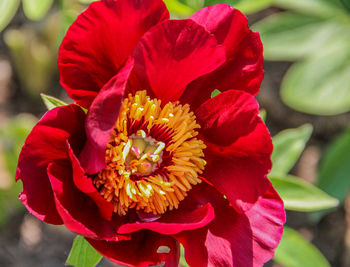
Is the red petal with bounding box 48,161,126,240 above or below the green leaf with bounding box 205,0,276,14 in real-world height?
below

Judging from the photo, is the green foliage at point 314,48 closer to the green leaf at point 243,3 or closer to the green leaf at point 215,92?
the green leaf at point 243,3

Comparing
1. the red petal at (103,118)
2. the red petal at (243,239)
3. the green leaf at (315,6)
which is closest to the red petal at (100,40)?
the red petal at (103,118)

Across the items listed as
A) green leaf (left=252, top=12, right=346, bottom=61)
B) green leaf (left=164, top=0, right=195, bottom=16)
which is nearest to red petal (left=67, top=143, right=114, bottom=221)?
green leaf (left=164, top=0, right=195, bottom=16)

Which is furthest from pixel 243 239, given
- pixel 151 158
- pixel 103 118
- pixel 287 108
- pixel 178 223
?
pixel 287 108

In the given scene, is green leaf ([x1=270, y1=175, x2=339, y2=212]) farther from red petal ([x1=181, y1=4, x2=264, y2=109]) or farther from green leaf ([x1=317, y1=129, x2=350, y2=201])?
green leaf ([x1=317, y1=129, x2=350, y2=201])

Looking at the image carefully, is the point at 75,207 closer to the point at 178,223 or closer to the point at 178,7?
the point at 178,223

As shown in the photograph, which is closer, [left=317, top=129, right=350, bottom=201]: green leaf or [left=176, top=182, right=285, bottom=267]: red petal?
[left=176, top=182, right=285, bottom=267]: red petal
